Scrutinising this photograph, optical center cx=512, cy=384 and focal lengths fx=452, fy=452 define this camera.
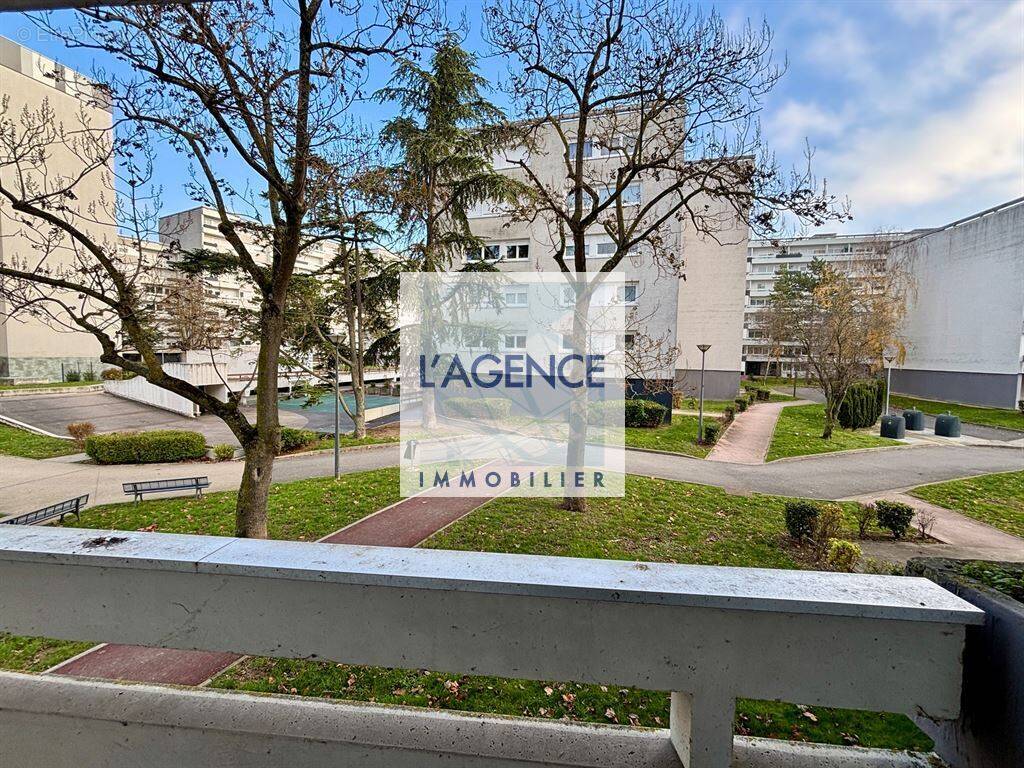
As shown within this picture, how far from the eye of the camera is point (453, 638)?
4.38ft

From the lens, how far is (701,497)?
8898mm

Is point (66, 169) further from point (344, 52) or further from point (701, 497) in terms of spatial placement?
point (701, 497)

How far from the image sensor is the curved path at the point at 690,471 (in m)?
9.77

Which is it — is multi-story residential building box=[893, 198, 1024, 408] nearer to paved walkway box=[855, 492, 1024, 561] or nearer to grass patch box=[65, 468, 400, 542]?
paved walkway box=[855, 492, 1024, 561]

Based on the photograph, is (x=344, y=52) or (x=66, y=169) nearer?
(x=344, y=52)

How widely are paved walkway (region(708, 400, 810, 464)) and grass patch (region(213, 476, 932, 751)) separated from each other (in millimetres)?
3711

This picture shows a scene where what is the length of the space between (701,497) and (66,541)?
30.2ft

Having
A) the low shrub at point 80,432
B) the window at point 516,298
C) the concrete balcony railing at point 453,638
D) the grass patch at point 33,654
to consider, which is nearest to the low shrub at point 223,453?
the low shrub at point 80,432

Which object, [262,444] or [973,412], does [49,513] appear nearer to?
[262,444]

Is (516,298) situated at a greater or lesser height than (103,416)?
greater

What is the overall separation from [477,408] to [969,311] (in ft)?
89.9

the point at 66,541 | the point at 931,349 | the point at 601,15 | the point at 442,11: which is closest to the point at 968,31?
the point at 601,15

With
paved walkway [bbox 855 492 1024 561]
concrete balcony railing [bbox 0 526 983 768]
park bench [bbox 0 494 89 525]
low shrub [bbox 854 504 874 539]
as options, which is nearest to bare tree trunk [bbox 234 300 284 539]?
concrete balcony railing [bbox 0 526 983 768]

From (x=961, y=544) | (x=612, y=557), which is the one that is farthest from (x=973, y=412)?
(x=612, y=557)
